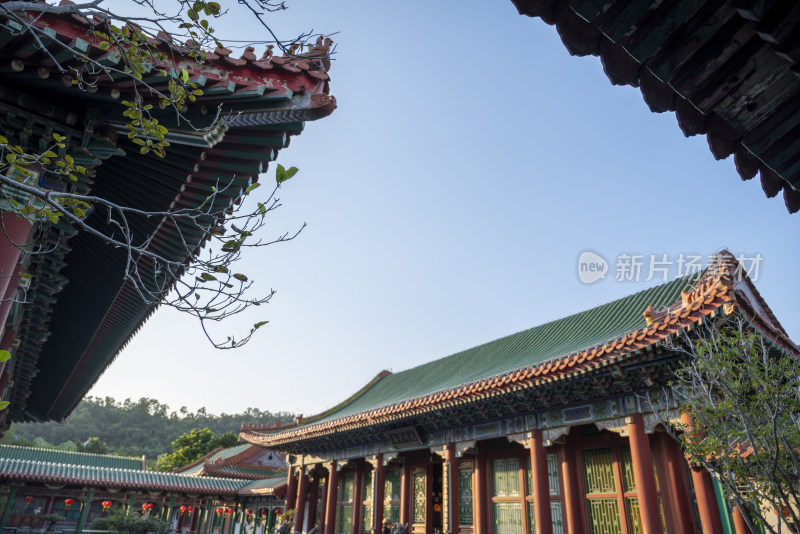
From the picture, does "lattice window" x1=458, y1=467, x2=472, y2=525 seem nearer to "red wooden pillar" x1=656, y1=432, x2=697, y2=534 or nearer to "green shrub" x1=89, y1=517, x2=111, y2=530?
"red wooden pillar" x1=656, y1=432, x2=697, y2=534

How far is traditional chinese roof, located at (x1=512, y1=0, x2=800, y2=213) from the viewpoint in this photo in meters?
1.91

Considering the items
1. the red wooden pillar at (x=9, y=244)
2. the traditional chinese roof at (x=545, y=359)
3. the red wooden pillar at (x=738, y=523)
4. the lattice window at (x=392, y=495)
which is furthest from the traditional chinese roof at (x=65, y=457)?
the red wooden pillar at (x=738, y=523)

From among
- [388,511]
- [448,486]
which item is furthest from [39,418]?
[448,486]

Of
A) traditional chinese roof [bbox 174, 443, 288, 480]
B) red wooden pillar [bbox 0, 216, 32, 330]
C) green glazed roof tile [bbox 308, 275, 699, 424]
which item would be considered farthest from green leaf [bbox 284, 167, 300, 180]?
traditional chinese roof [bbox 174, 443, 288, 480]

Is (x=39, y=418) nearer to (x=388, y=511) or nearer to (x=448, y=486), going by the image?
(x=388, y=511)

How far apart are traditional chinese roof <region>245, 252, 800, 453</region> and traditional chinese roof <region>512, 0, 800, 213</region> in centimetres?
489

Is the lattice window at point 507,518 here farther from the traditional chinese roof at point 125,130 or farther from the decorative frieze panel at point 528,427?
→ the traditional chinese roof at point 125,130

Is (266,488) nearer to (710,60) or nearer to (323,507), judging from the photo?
(323,507)

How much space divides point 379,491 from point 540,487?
19.8ft

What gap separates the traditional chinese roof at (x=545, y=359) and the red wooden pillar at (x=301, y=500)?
3.07 feet

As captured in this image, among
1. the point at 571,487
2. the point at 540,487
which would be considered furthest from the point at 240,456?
the point at 571,487

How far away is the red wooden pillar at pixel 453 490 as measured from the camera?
1128 cm

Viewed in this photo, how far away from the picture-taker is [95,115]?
409 centimetres

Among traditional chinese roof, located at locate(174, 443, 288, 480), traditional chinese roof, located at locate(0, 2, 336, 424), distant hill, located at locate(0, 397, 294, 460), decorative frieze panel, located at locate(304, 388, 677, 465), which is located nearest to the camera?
traditional chinese roof, located at locate(0, 2, 336, 424)
